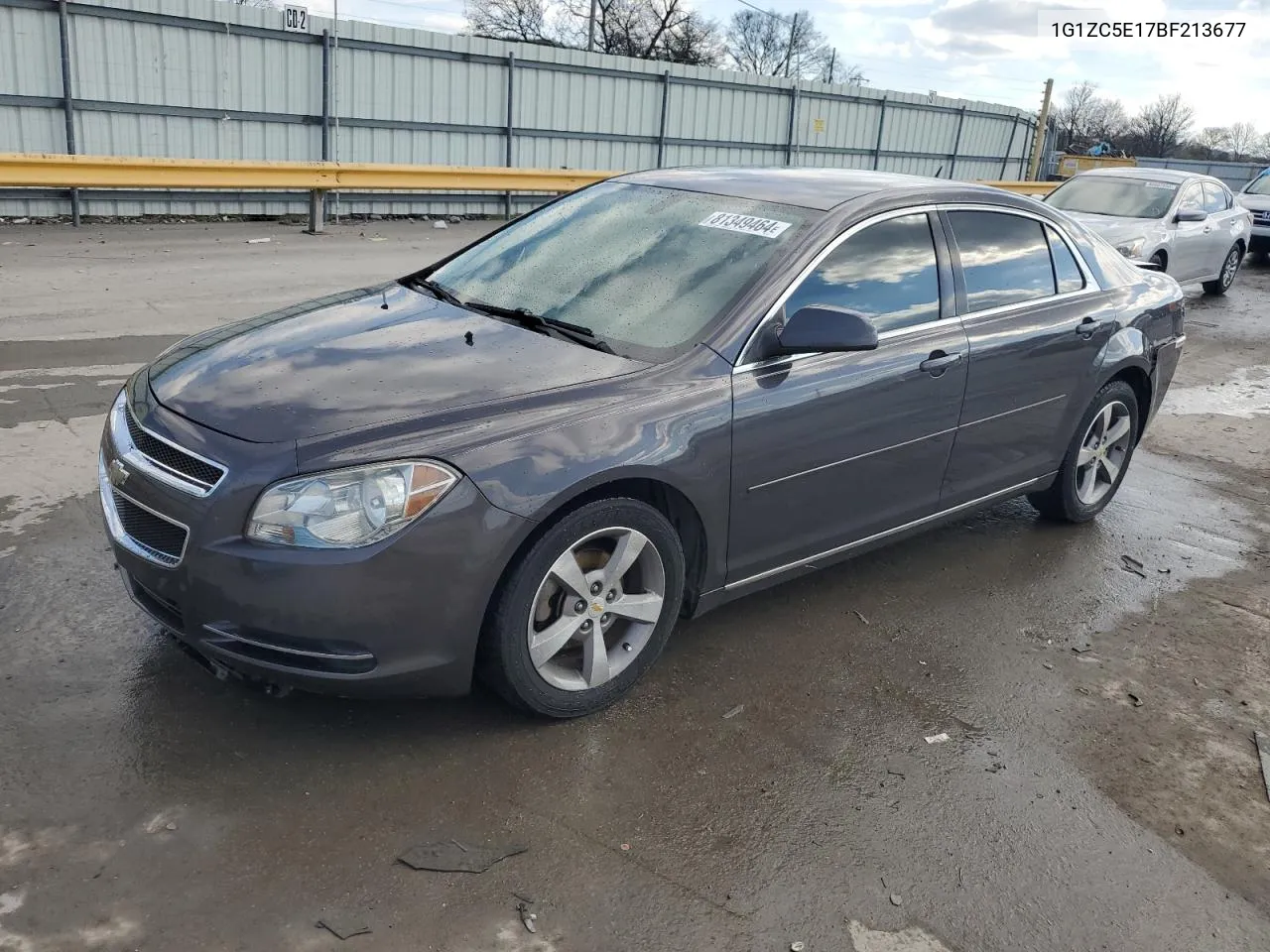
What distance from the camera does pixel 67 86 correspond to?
14.2 m

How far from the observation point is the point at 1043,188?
21.5 metres

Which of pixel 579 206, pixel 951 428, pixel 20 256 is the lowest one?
pixel 20 256

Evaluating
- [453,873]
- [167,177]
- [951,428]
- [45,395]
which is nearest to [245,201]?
[167,177]

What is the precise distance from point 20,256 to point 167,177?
7.60 ft

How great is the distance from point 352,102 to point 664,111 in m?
6.52

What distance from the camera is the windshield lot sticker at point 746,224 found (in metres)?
4.16

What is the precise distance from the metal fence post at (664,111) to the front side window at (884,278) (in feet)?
57.2

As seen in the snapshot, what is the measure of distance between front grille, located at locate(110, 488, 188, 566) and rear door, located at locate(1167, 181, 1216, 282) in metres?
12.6

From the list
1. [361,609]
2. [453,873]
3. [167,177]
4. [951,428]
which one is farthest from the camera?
[167,177]

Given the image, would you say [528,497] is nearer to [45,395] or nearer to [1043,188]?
[45,395]

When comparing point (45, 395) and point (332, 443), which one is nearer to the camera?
point (332, 443)

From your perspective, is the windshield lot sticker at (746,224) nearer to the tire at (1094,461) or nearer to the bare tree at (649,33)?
the tire at (1094,461)

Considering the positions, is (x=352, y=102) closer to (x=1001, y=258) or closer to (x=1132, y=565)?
(x=1001, y=258)

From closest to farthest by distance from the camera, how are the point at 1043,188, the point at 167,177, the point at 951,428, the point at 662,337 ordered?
1. the point at 662,337
2. the point at 951,428
3. the point at 167,177
4. the point at 1043,188
